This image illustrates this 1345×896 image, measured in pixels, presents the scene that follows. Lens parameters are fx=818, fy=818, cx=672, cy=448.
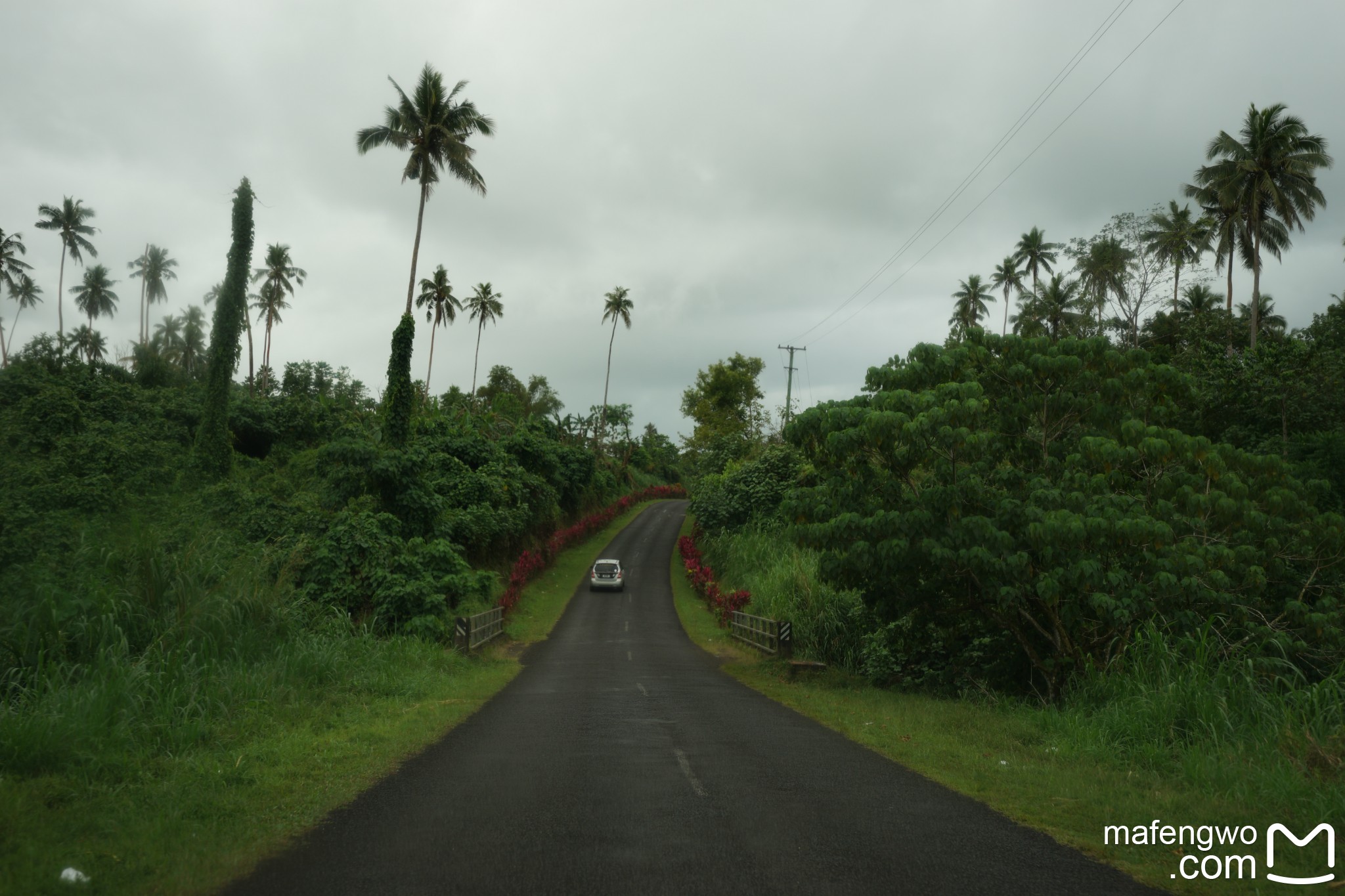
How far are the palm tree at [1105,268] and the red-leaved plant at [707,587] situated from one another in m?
23.6

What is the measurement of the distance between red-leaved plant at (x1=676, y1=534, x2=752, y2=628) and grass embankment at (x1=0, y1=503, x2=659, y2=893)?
673 inches

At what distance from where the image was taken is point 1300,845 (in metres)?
6.57

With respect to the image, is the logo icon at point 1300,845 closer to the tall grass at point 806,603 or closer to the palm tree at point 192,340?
the tall grass at point 806,603

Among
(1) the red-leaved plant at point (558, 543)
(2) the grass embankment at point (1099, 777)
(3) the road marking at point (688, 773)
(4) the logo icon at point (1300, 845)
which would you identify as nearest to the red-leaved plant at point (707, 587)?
(1) the red-leaved plant at point (558, 543)

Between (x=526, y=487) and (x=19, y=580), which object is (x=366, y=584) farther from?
(x=526, y=487)

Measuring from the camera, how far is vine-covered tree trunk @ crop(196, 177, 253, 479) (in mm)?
34938

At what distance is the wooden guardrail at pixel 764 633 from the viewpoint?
2362cm

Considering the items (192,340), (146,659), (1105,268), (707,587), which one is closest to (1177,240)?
(1105,268)

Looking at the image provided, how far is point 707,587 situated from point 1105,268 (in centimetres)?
2523

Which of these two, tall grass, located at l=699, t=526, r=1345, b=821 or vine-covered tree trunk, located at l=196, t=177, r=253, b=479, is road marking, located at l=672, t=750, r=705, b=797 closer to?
tall grass, located at l=699, t=526, r=1345, b=821

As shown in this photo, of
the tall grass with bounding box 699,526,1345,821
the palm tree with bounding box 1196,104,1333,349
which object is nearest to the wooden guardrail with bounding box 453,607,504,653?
the tall grass with bounding box 699,526,1345,821

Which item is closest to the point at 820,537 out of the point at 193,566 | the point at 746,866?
the point at 746,866

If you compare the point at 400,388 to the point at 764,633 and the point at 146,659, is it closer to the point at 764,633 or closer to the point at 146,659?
the point at 764,633

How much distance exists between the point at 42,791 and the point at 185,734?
8.13 feet
